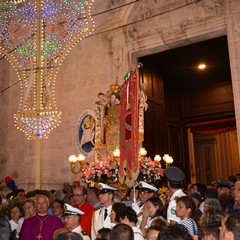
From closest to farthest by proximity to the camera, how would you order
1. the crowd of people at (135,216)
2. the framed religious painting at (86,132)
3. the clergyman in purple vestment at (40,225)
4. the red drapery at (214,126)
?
the crowd of people at (135,216) < the clergyman in purple vestment at (40,225) < the framed religious painting at (86,132) < the red drapery at (214,126)

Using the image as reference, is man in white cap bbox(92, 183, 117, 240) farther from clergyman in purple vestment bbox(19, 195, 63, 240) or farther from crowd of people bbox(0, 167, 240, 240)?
clergyman in purple vestment bbox(19, 195, 63, 240)

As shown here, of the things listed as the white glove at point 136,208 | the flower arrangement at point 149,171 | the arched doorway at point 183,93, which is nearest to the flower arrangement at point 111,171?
the flower arrangement at point 149,171

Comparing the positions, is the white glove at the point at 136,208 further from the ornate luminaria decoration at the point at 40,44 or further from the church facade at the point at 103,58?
the church facade at the point at 103,58

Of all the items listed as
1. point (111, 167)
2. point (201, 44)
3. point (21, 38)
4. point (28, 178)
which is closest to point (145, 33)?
point (201, 44)

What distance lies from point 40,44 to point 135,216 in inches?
208

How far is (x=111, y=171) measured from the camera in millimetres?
8797

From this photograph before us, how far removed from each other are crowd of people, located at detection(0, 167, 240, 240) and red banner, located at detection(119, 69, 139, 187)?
1.40 feet

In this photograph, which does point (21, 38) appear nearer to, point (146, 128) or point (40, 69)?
point (40, 69)

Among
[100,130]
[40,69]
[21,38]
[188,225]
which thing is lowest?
[188,225]

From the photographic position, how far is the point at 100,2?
13.2 meters

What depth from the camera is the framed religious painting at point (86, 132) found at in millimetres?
12633

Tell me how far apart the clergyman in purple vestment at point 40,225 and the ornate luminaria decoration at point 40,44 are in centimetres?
254

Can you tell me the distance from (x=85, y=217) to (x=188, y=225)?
89.7 inches

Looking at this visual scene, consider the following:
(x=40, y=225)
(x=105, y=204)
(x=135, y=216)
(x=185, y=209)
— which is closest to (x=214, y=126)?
(x=105, y=204)
